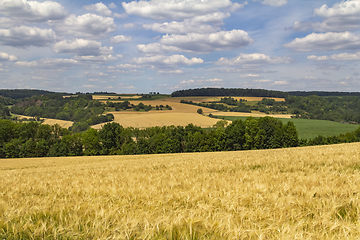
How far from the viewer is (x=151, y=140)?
70812 millimetres

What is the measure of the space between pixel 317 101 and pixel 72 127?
177m

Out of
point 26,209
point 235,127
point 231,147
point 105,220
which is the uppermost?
point 105,220

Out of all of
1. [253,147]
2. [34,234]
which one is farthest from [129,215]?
[253,147]

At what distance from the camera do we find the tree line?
65.9 m

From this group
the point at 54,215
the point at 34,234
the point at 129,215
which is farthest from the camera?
the point at 54,215

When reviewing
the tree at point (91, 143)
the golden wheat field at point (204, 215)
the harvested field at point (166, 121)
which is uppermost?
the golden wheat field at point (204, 215)

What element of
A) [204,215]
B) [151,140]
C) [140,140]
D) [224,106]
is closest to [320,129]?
[224,106]

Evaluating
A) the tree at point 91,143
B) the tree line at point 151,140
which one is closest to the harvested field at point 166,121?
the tree line at point 151,140

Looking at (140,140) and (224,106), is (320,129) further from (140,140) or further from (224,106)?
(140,140)

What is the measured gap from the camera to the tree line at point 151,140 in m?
65.9

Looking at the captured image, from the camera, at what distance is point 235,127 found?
6769 centimetres

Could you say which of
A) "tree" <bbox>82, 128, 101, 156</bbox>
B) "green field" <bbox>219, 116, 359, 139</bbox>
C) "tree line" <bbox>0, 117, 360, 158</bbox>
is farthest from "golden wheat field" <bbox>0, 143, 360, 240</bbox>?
"green field" <bbox>219, 116, 359, 139</bbox>

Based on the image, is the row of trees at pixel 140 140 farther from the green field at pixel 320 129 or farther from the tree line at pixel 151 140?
the green field at pixel 320 129

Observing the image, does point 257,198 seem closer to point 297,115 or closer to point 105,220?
point 105,220
